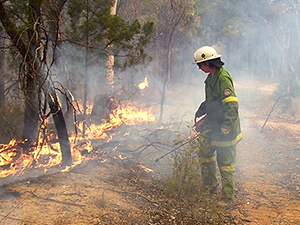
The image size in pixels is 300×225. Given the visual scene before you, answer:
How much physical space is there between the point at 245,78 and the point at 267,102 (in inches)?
275

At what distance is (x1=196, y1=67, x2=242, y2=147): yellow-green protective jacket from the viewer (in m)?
3.70

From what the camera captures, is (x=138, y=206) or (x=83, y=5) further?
(x=83, y=5)

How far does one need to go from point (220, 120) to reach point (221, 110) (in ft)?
0.49

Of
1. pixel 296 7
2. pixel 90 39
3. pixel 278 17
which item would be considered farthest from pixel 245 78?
pixel 90 39

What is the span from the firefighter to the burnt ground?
1.56 ft

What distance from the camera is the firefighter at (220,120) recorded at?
3.71 meters

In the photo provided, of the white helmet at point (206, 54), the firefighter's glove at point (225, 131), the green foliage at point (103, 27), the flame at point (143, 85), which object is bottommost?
the flame at point (143, 85)

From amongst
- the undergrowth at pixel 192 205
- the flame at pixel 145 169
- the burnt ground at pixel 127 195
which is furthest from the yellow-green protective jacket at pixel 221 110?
the flame at pixel 145 169

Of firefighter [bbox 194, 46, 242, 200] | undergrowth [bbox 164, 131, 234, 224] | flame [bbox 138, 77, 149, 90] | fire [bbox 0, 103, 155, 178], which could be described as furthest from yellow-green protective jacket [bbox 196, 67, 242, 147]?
flame [bbox 138, 77, 149, 90]

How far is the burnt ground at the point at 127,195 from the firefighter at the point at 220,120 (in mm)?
475

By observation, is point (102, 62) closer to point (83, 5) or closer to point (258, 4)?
point (83, 5)

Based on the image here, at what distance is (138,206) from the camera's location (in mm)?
3389

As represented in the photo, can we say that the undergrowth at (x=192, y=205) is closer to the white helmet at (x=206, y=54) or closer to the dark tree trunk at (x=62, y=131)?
the white helmet at (x=206, y=54)

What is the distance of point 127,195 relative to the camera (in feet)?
11.9
